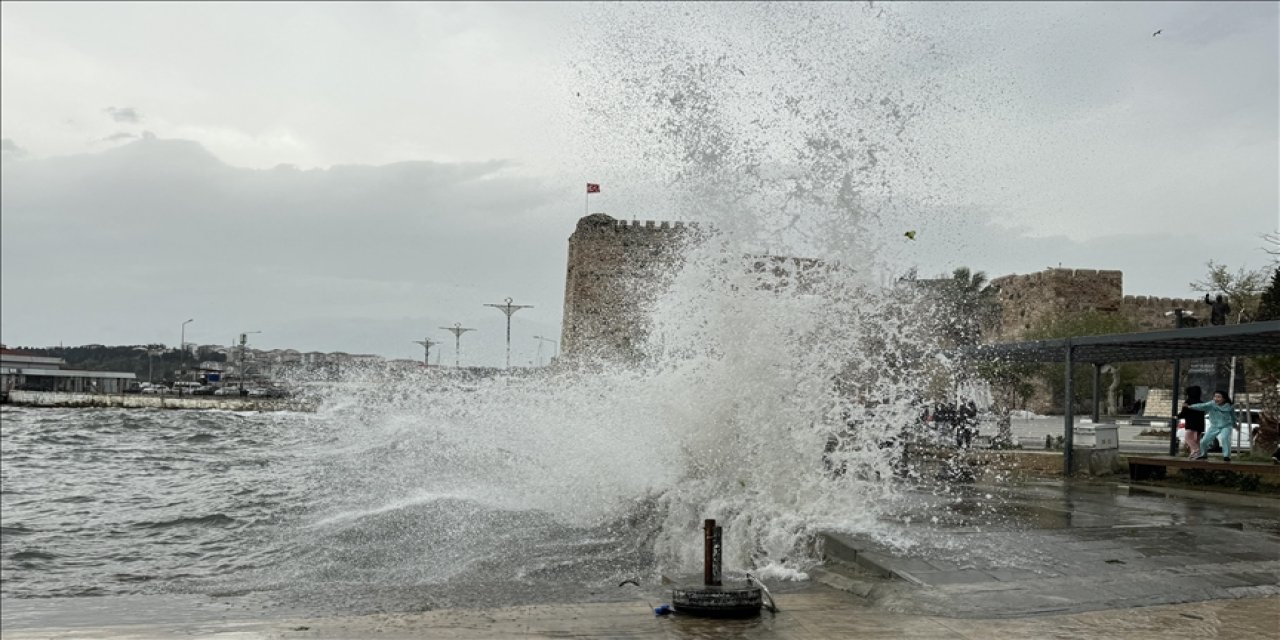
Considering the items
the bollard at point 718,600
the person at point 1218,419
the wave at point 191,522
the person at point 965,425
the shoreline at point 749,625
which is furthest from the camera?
the person at point 965,425

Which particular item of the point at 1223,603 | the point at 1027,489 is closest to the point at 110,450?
the point at 1027,489

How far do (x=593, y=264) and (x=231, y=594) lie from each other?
125 ft

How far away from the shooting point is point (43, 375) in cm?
7769

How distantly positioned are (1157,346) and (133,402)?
72.2 metres

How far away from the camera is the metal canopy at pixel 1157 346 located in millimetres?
11383

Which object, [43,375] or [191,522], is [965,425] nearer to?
[191,522]

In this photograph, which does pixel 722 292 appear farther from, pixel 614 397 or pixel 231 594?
pixel 231 594

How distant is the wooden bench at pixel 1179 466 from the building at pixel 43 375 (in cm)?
7614

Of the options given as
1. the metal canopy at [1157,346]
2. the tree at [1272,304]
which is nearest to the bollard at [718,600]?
the metal canopy at [1157,346]

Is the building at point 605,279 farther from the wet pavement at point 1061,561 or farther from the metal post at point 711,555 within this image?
the metal post at point 711,555

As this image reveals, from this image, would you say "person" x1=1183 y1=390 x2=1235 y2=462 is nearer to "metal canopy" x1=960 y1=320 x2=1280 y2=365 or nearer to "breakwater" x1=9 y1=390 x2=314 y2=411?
"metal canopy" x1=960 y1=320 x2=1280 y2=365

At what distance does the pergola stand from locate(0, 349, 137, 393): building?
74447mm

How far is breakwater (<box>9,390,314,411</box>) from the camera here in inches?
2611

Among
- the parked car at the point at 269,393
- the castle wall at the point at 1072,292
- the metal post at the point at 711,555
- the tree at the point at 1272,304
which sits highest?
the castle wall at the point at 1072,292
